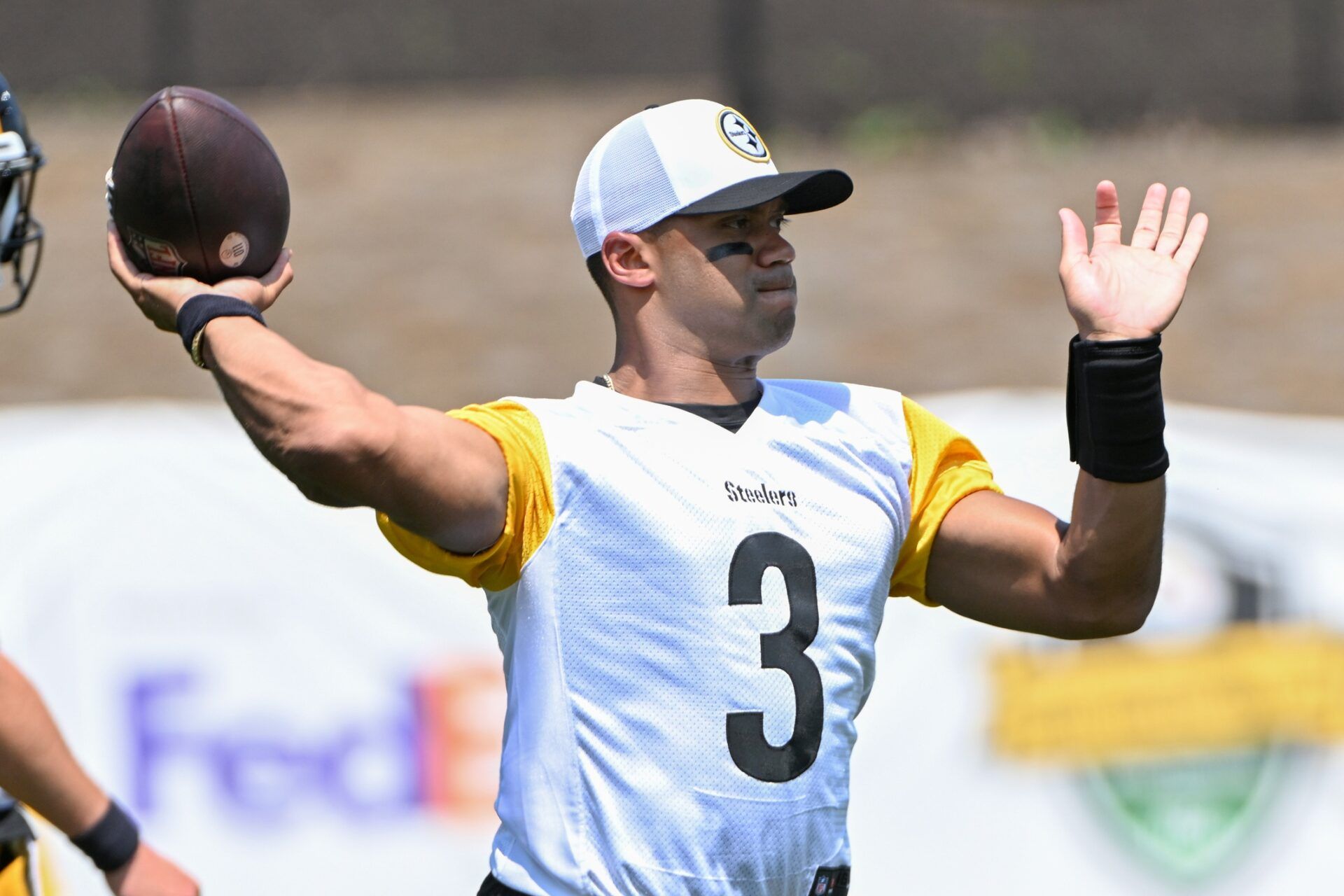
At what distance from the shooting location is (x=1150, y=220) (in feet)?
9.36

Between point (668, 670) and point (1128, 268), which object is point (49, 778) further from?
point (1128, 268)

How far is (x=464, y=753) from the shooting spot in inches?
200

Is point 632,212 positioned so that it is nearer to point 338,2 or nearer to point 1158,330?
point 1158,330

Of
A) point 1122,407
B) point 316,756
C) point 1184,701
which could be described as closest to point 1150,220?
point 1122,407

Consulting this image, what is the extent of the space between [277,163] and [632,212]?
2.01 ft

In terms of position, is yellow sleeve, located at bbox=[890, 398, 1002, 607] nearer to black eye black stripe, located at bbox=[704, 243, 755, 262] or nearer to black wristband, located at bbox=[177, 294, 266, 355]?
black eye black stripe, located at bbox=[704, 243, 755, 262]

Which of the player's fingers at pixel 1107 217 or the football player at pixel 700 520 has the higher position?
the player's fingers at pixel 1107 217

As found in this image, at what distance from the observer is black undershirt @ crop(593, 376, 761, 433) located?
2809mm

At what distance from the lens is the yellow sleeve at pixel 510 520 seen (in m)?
2.54

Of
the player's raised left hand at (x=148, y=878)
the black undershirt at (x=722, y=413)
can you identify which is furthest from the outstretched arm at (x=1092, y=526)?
the player's raised left hand at (x=148, y=878)

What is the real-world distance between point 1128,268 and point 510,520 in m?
1.09

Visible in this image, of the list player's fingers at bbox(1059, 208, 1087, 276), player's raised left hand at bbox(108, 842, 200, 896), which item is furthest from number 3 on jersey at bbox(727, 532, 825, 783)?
player's raised left hand at bbox(108, 842, 200, 896)

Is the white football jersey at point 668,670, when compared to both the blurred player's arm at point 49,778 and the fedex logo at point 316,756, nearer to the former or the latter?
the blurred player's arm at point 49,778

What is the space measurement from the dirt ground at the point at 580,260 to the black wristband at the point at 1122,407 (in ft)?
20.4
